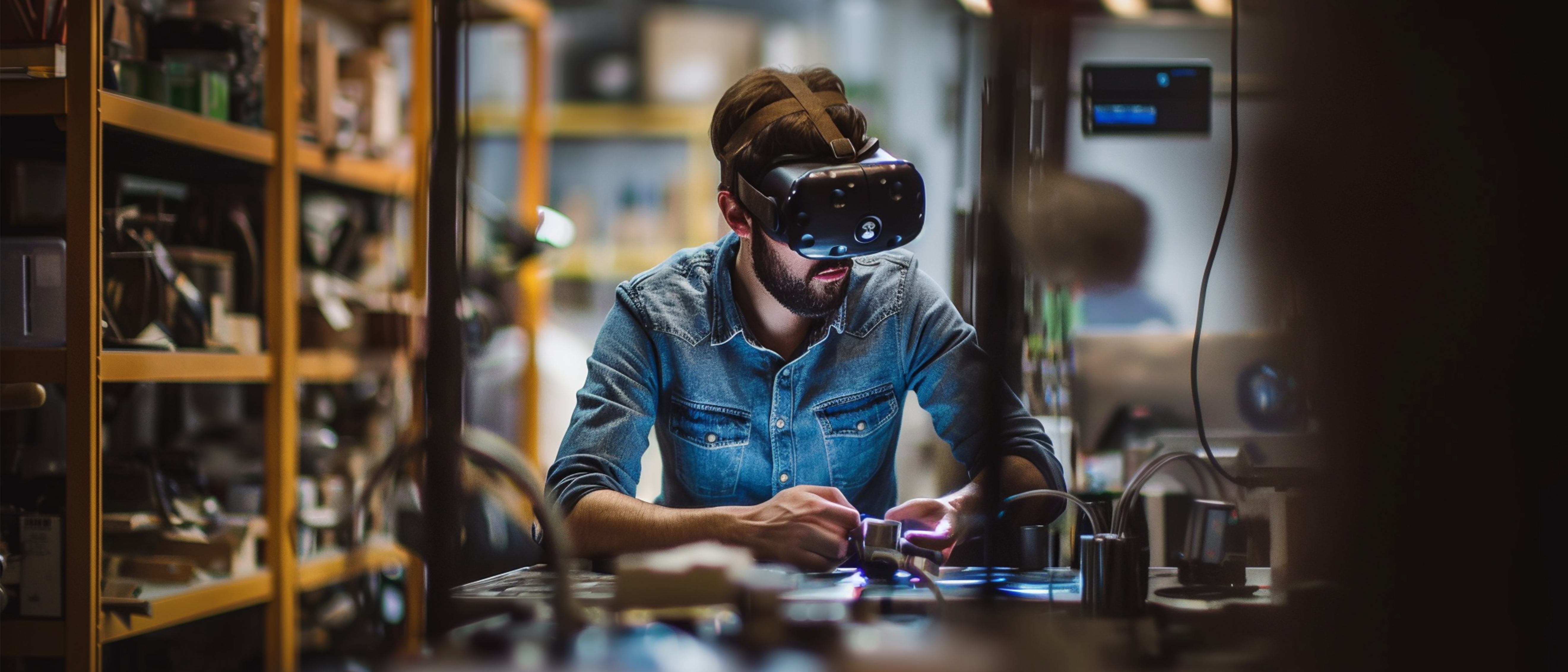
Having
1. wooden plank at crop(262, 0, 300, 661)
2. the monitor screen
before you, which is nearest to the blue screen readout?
the monitor screen

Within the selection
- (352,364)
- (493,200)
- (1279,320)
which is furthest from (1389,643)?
(493,200)

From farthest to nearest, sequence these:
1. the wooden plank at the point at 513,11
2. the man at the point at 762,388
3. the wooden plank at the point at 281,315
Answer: the wooden plank at the point at 513,11 → the wooden plank at the point at 281,315 → the man at the point at 762,388

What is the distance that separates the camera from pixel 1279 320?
3.27 feet

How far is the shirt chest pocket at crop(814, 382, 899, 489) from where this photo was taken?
44.3 inches

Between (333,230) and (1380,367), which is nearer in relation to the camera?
(1380,367)

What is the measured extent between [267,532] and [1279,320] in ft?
5.43

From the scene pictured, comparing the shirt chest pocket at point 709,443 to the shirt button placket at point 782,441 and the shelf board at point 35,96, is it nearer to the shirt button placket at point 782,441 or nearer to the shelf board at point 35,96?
the shirt button placket at point 782,441

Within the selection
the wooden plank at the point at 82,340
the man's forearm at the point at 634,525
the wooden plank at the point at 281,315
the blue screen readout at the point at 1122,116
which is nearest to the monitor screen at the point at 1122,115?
the blue screen readout at the point at 1122,116

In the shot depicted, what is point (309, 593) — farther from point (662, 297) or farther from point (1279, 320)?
point (1279, 320)

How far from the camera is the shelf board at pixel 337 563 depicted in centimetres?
191

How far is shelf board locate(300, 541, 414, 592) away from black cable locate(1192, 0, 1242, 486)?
1429 millimetres

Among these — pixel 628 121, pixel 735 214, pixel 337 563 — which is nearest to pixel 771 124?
pixel 735 214

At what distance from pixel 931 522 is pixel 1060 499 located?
15 cm

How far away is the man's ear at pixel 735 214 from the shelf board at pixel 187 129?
0.87m
